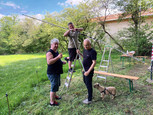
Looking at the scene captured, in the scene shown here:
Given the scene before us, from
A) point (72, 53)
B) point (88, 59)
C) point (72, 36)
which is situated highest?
point (72, 36)

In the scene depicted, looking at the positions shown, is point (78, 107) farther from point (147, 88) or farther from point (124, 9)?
point (124, 9)

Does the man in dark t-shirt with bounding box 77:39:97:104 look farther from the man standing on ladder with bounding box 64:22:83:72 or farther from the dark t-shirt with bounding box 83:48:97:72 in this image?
the man standing on ladder with bounding box 64:22:83:72

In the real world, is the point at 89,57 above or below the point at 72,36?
below

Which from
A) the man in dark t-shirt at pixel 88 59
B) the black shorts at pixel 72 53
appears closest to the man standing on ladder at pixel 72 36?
the black shorts at pixel 72 53

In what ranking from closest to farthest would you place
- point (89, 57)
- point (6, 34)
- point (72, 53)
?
1. point (89, 57)
2. point (72, 53)
3. point (6, 34)

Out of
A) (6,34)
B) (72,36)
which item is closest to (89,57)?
(72,36)

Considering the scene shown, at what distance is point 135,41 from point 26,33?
2267 cm

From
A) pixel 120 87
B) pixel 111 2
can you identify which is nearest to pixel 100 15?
pixel 111 2

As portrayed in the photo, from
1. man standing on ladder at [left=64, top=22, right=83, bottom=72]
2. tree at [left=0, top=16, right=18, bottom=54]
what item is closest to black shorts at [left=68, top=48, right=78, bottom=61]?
man standing on ladder at [left=64, top=22, right=83, bottom=72]

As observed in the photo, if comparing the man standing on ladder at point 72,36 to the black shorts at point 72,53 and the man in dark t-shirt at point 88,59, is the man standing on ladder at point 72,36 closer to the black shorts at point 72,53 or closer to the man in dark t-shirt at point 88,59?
the black shorts at point 72,53

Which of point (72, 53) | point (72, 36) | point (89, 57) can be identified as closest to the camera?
point (89, 57)

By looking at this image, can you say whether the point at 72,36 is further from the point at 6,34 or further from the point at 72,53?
the point at 6,34

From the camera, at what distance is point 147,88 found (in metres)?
3.59

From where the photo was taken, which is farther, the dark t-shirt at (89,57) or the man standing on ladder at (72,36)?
the man standing on ladder at (72,36)
